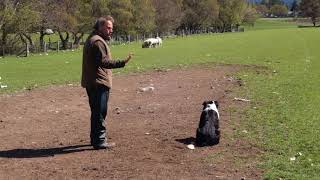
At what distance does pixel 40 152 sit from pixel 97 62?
204cm

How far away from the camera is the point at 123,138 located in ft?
39.1

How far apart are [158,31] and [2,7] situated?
181ft

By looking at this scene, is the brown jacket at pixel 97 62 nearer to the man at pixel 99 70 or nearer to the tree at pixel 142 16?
the man at pixel 99 70

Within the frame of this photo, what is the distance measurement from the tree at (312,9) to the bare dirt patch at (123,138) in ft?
565

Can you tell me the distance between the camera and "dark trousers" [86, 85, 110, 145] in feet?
35.5

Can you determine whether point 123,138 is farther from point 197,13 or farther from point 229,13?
point 229,13

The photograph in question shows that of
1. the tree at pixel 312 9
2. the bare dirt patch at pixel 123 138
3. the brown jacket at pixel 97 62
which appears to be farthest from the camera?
the tree at pixel 312 9

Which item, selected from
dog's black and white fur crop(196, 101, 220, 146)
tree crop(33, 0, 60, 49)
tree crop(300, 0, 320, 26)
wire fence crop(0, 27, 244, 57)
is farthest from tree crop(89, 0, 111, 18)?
tree crop(300, 0, 320, 26)

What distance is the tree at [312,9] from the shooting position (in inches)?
7303

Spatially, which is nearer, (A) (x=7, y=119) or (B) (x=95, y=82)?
(B) (x=95, y=82)

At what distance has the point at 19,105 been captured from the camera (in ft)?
54.7

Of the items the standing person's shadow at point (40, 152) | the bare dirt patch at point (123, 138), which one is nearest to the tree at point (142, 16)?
the bare dirt patch at point (123, 138)

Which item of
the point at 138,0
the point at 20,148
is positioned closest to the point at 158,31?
the point at 138,0

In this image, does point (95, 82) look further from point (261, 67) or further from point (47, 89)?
point (261, 67)
